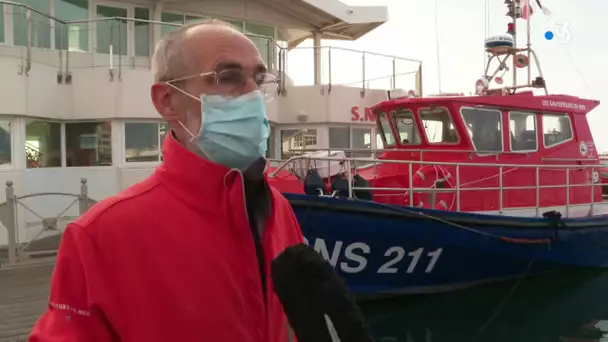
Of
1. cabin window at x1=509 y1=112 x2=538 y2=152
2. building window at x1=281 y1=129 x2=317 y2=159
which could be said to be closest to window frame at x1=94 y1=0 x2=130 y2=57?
building window at x1=281 y1=129 x2=317 y2=159

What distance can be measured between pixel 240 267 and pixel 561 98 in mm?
8446

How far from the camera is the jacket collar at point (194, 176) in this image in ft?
4.42

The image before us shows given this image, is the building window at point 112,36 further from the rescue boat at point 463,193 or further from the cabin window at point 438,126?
the cabin window at point 438,126

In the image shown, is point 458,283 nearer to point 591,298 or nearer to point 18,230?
point 591,298

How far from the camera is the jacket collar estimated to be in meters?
1.35

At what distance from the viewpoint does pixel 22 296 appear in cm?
632

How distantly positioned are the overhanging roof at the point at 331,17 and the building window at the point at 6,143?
6.38m

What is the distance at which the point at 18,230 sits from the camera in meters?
8.63

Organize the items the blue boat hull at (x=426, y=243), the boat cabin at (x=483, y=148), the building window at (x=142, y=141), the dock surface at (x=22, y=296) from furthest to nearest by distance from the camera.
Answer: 1. the building window at (x=142, y=141)
2. the boat cabin at (x=483, y=148)
3. the blue boat hull at (x=426, y=243)
4. the dock surface at (x=22, y=296)

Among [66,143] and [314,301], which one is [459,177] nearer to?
[314,301]

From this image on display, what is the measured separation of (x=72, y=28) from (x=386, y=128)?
6.47 m

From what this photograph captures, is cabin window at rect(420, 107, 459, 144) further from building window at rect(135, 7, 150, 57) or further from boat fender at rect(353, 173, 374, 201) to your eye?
building window at rect(135, 7, 150, 57)

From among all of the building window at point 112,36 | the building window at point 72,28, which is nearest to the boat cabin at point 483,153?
the building window at point 112,36

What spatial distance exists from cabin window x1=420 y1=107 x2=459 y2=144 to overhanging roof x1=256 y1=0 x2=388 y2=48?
5984mm
